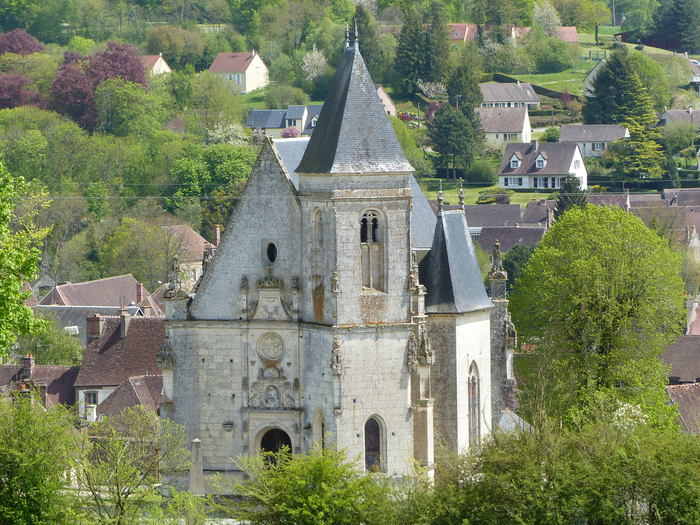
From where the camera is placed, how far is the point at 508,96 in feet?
574

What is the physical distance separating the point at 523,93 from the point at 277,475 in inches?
5221

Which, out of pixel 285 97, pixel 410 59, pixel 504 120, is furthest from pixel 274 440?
pixel 285 97

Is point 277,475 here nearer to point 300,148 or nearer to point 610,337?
point 300,148

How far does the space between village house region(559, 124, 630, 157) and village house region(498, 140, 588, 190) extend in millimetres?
6341

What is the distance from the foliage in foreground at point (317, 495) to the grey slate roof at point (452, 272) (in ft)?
33.4

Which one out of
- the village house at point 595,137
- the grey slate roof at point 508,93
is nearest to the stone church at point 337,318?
the village house at point 595,137

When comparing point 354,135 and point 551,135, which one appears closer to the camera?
point 354,135

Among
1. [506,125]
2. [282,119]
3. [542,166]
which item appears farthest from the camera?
[506,125]

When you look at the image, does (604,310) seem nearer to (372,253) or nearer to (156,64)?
(372,253)

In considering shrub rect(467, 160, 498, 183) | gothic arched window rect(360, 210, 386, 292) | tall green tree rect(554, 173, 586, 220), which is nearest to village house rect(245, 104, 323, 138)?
shrub rect(467, 160, 498, 183)

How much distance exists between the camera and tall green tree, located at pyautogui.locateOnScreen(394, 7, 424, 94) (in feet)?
564

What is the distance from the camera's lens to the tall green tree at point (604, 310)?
63938mm

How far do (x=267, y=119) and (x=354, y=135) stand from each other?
366 feet

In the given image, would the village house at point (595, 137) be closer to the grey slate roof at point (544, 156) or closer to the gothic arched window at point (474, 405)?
the grey slate roof at point (544, 156)
